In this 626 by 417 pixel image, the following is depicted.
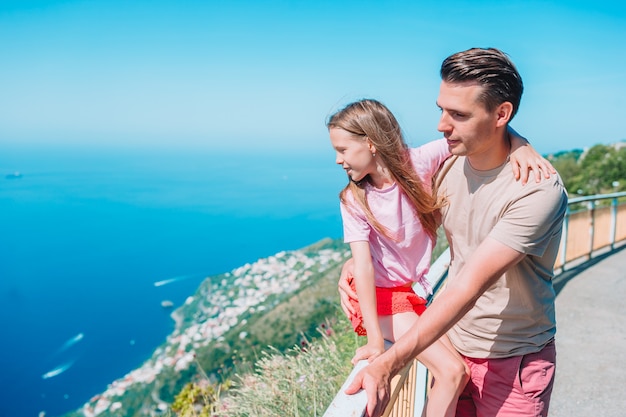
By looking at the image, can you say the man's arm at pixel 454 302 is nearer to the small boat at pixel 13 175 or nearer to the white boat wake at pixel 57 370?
the white boat wake at pixel 57 370

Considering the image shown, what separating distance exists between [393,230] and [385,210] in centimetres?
8

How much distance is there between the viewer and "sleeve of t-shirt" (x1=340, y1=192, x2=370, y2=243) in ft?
6.36

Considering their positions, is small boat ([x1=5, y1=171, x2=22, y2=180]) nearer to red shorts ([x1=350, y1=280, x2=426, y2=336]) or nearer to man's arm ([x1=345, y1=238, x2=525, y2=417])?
red shorts ([x1=350, y1=280, x2=426, y2=336])

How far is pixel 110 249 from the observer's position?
85875mm

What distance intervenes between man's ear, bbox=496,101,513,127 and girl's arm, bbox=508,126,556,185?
11 cm

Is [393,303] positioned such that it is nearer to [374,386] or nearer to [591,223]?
[374,386]

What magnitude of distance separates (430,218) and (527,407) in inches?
29.2

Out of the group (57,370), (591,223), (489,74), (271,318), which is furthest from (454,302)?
(57,370)

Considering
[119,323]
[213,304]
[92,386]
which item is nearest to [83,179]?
[119,323]

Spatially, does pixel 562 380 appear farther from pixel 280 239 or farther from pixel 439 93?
pixel 280 239

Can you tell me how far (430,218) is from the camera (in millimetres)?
2018

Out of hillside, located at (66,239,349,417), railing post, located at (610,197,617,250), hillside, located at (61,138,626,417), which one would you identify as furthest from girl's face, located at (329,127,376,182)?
railing post, located at (610,197,617,250)

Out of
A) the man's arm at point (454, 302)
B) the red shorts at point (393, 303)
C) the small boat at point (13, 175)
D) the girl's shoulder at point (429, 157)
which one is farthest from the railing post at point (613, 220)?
the small boat at point (13, 175)

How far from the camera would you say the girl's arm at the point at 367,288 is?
5.70 feet
